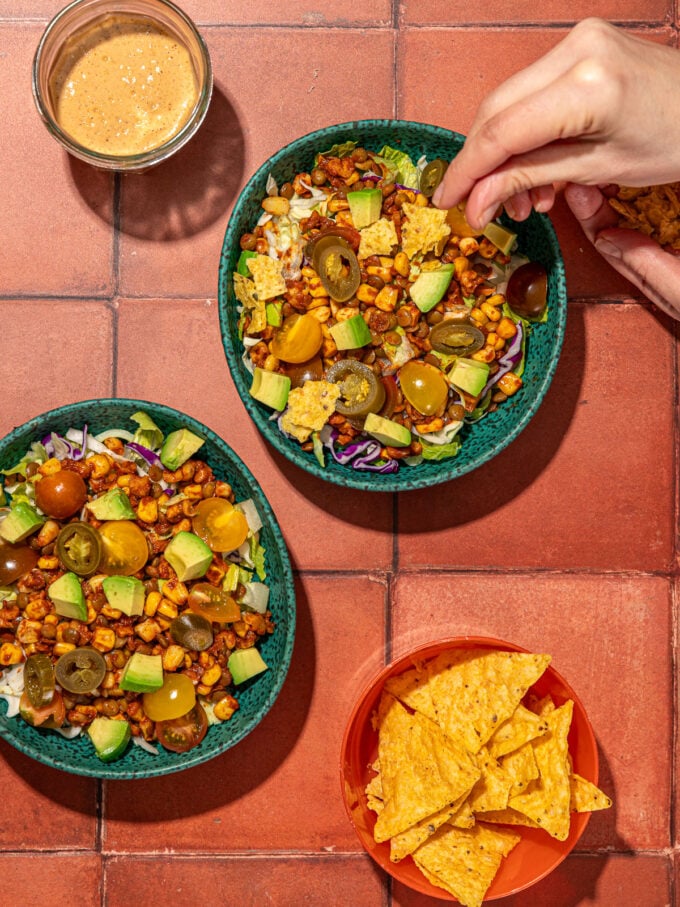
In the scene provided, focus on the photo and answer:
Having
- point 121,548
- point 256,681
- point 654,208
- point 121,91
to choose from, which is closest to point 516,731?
point 256,681

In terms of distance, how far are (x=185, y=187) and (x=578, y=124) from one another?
90 cm

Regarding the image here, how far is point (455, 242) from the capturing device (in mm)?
1782

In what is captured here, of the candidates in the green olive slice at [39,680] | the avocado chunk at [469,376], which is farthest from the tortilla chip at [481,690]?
the green olive slice at [39,680]

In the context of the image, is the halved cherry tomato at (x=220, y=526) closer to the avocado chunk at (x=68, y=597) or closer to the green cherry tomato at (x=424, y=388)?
the avocado chunk at (x=68, y=597)

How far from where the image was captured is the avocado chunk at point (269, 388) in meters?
1.73

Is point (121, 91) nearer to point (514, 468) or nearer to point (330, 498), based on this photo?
point (330, 498)

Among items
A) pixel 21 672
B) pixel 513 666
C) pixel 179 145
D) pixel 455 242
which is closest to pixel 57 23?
pixel 179 145

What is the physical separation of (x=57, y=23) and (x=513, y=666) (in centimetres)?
152

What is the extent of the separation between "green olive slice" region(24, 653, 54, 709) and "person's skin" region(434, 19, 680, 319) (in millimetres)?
1126

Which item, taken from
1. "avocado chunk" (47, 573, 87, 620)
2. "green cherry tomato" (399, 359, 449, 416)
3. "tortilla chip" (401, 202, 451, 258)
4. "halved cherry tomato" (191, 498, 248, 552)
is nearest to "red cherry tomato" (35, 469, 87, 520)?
"avocado chunk" (47, 573, 87, 620)

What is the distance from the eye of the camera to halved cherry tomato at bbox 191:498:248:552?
1.75m

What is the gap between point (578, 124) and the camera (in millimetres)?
1333

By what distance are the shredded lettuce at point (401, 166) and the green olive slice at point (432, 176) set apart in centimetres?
2

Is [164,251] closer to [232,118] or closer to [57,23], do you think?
[232,118]
